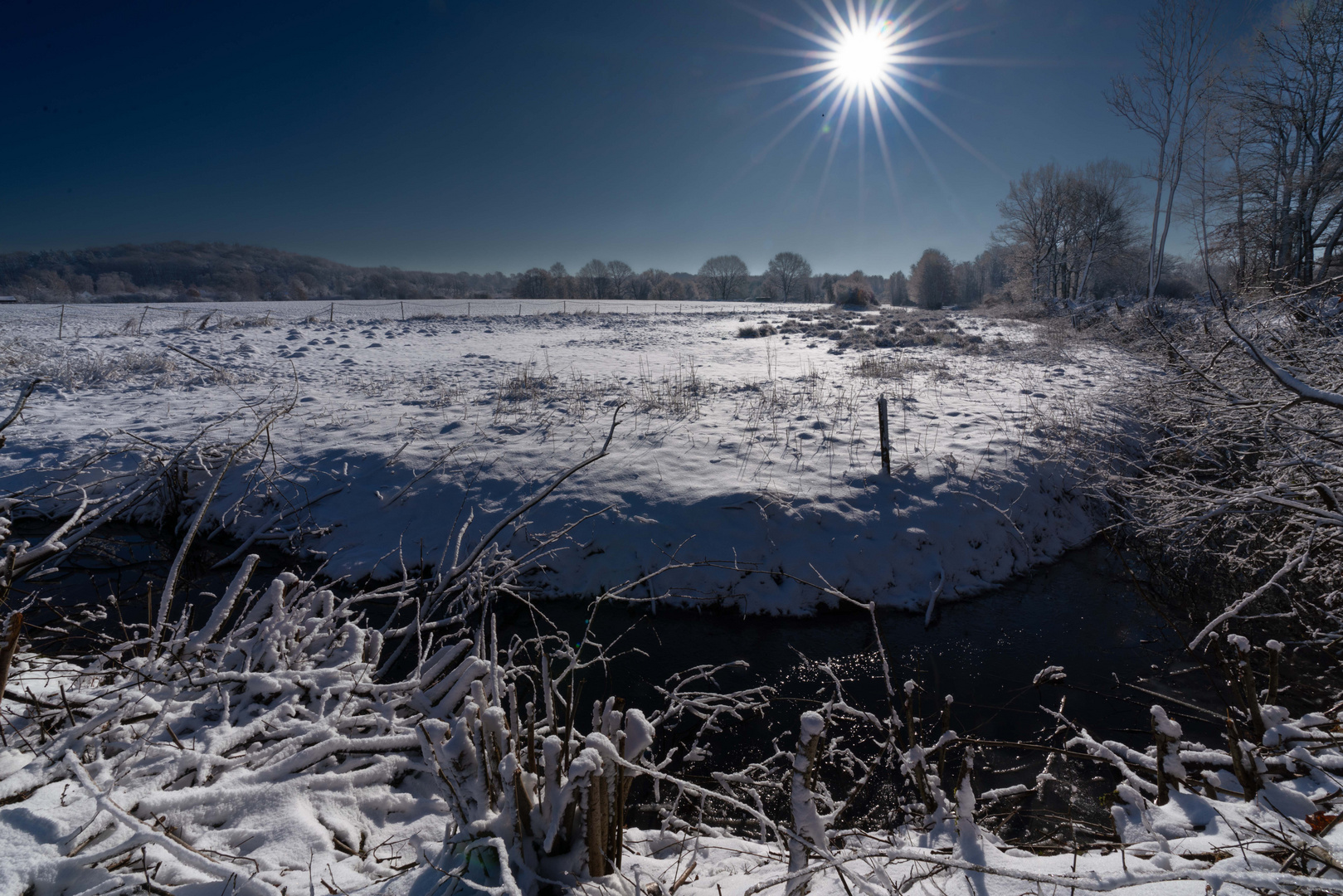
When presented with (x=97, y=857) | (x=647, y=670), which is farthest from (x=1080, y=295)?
(x=97, y=857)

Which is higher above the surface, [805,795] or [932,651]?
[805,795]

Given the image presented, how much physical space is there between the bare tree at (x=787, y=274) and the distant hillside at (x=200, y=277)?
111 feet

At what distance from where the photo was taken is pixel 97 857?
1.22m

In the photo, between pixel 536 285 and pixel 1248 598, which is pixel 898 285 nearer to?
pixel 536 285

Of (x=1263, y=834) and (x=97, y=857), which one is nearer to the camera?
(x=97, y=857)

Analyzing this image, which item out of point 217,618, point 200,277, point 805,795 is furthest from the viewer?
point 200,277

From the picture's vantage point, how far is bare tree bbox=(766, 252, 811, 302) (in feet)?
220

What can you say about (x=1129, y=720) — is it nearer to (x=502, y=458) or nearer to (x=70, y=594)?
(x=502, y=458)

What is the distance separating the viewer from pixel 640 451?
670cm

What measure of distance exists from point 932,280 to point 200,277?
79251 millimetres

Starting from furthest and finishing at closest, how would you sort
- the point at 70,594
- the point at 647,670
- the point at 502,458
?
the point at 502,458
the point at 70,594
the point at 647,670

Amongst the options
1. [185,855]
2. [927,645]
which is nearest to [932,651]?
[927,645]

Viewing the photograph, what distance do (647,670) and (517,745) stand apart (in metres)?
2.70

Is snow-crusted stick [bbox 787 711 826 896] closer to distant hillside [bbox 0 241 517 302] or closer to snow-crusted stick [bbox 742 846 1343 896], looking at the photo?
snow-crusted stick [bbox 742 846 1343 896]
